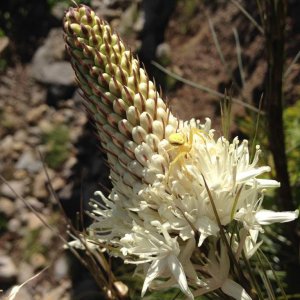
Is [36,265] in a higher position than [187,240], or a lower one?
lower

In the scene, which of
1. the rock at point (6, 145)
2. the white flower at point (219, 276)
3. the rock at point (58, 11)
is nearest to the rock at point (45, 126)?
the rock at point (6, 145)

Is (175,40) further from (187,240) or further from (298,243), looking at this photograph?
(187,240)

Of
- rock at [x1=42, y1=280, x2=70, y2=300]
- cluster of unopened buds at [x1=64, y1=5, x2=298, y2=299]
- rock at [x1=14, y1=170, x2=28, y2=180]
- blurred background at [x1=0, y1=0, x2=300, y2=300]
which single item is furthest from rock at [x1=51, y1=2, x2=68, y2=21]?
cluster of unopened buds at [x1=64, y1=5, x2=298, y2=299]

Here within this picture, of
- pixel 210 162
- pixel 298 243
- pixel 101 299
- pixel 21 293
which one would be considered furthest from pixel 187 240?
pixel 21 293

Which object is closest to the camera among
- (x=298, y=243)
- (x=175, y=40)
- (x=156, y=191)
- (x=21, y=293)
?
(x=156, y=191)

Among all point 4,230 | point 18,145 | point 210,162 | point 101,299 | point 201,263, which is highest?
point 210,162

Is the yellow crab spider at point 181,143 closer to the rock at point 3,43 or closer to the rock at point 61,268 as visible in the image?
the rock at point 61,268

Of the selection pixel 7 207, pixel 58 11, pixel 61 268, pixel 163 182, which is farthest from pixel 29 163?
pixel 163 182
